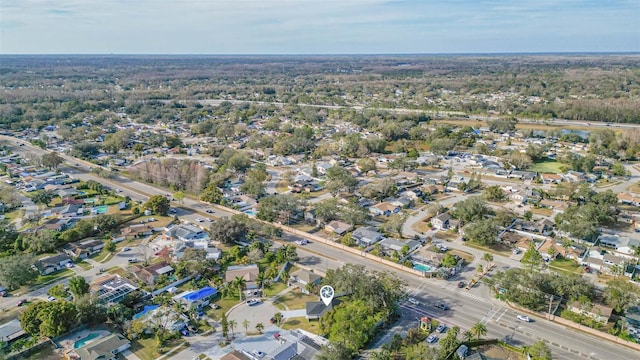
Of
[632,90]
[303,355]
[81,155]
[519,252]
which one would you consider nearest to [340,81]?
[632,90]

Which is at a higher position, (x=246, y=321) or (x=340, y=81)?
(x=340, y=81)

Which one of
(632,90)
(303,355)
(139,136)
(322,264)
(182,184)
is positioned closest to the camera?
(303,355)

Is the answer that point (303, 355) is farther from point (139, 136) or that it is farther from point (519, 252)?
point (139, 136)

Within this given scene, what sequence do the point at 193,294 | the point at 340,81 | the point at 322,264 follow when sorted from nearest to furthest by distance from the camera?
the point at 193,294, the point at 322,264, the point at 340,81

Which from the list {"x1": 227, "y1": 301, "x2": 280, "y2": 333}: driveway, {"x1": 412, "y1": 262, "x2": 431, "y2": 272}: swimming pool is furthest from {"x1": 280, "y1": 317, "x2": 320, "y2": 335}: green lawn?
{"x1": 412, "y1": 262, "x2": 431, "y2": 272}: swimming pool

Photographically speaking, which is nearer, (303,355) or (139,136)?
(303,355)

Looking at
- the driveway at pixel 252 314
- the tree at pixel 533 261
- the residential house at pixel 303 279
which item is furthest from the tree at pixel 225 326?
the tree at pixel 533 261

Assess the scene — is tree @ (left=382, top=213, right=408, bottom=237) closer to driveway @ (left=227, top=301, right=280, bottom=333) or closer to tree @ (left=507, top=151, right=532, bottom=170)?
driveway @ (left=227, top=301, right=280, bottom=333)

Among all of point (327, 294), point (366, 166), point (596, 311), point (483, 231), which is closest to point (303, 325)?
point (327, 294)
